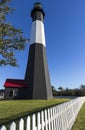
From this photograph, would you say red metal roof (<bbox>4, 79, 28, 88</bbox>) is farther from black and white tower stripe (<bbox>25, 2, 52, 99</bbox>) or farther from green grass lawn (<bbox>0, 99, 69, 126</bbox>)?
green grass lawn (<bbox>0, 99, 69, 126</bbox>)

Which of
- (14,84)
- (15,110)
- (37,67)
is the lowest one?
(15,110)

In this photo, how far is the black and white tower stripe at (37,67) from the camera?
24688 mm

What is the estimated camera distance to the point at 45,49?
92.0ft

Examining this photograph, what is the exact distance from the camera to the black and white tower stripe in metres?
24.7

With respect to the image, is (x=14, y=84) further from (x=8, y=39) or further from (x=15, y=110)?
(x=8, y=39)

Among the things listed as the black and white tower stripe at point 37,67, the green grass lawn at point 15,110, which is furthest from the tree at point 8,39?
the black and white tower stripe at point 37,67

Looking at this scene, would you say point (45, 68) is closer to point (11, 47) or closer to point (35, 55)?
point (35, 55)

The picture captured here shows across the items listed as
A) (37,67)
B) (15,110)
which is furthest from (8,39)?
(37,67)

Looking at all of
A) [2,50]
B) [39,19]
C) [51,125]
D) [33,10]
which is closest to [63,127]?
→ [51,125]

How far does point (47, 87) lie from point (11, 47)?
17.9 meters

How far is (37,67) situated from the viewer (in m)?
25.4

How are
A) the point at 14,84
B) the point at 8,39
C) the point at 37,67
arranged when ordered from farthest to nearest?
1. the point at 14,84
2. the point at 37,67
3. the point at 8,39

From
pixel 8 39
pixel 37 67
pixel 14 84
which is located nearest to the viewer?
pixel 8 39

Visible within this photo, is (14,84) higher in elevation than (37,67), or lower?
lower
